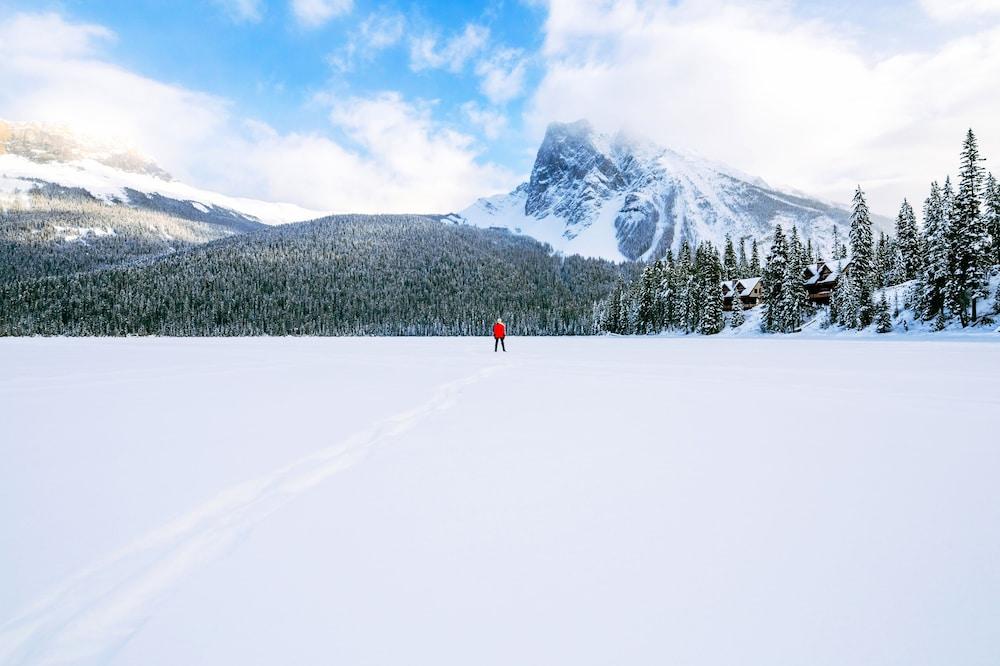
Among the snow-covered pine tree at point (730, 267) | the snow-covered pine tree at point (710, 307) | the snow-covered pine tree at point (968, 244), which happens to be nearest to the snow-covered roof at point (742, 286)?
the snow-covered pine tree at point (730, 267)

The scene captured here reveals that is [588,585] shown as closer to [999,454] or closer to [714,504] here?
[714,504]

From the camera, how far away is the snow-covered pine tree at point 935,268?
38.2 m

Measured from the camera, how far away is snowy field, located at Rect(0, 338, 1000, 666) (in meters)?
2.38

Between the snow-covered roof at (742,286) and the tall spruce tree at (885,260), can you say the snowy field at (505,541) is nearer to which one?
the tall spruce tree at (885,260)

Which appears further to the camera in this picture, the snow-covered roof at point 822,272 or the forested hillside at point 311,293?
the forested hillside at point 311,293

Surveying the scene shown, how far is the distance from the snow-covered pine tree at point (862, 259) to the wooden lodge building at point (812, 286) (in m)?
19.2

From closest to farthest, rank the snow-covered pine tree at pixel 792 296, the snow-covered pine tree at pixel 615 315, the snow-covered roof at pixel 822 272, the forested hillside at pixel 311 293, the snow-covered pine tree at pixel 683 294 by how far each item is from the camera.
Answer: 1. the snow-covered pine tree at pixel 792 296
2. the snow-covered pine tree at pixel 683 294
3. the snow-covered roof at pixel 822 272
4. the snow-covered pine tree at pixel 615 315
5. the forested hillside at pixel 311 293

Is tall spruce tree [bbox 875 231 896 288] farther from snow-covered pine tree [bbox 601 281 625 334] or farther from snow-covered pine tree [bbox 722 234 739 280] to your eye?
snow-covered pine tree [bbox 601 281 625 334]

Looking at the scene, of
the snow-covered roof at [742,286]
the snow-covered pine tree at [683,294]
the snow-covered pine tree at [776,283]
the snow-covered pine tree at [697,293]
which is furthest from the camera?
the snow-covered roof at [742,286]

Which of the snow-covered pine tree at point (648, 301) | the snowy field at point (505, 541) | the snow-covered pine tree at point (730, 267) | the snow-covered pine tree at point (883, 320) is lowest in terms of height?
the snowy field at point (505, 541)

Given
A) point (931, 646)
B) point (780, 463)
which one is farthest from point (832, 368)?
point (931, 646)

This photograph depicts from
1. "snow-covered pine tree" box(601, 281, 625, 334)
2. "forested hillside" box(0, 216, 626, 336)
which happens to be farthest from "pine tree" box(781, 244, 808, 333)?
"forested hillside" box(0, 216, 626, 336)

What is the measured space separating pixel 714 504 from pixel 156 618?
371 centimetres

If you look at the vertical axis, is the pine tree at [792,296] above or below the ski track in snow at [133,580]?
above
